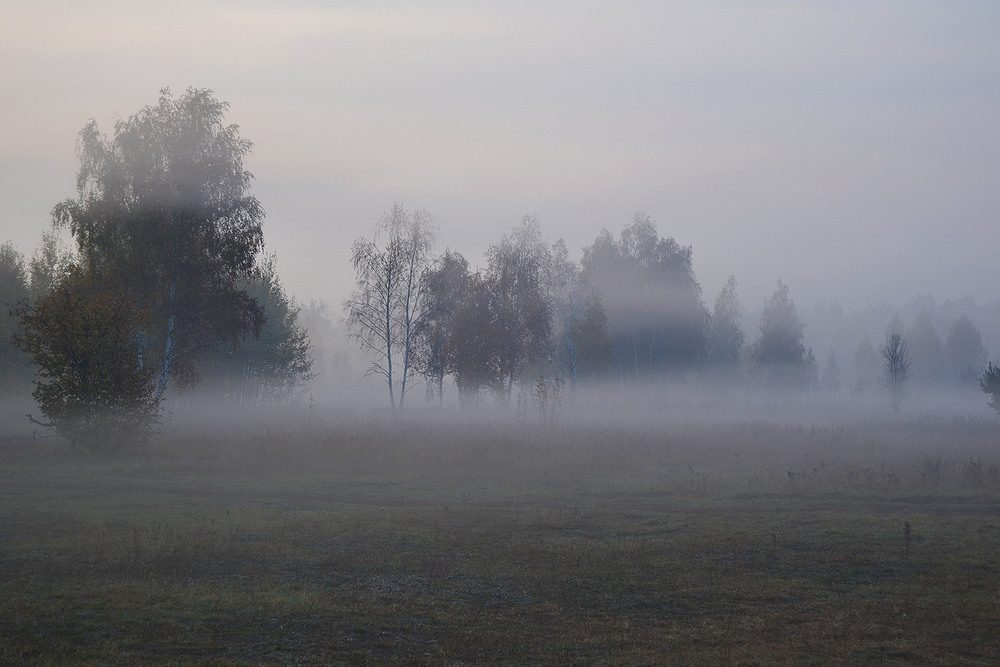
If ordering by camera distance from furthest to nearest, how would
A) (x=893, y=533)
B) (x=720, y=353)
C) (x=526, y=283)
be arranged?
1. (x=720, y=353)
2. (x=526, y=283)
3. (x=893, y=533)

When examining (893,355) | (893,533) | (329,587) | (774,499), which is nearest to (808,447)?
(774,499)

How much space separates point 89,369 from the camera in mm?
24438

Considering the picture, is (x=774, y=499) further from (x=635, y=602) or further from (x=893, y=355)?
(x=893, y=355)

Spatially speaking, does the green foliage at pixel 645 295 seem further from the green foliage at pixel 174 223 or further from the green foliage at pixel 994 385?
the green foliage at pixel 174 223

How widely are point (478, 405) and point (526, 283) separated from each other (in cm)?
1189

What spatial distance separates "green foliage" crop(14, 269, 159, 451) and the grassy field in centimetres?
114

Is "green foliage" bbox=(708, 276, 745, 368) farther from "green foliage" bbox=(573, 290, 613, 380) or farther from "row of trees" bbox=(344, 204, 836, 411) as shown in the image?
"green foliage" bbox=(573, 290, 613, 380)

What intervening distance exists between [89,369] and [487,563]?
60.4 ft

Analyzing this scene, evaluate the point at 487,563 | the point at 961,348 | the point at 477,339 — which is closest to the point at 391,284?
the point at 477,339

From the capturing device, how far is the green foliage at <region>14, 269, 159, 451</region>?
949 inches

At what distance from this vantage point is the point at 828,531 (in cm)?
1425

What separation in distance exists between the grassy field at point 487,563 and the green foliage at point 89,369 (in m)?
1.14

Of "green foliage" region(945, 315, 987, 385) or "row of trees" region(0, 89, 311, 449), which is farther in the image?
"green foliage" region(945, 315, 987, 385)

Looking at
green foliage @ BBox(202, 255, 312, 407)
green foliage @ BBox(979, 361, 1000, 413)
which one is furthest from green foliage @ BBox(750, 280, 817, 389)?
green foliage @ BBox(202, 255, 312, 407)
